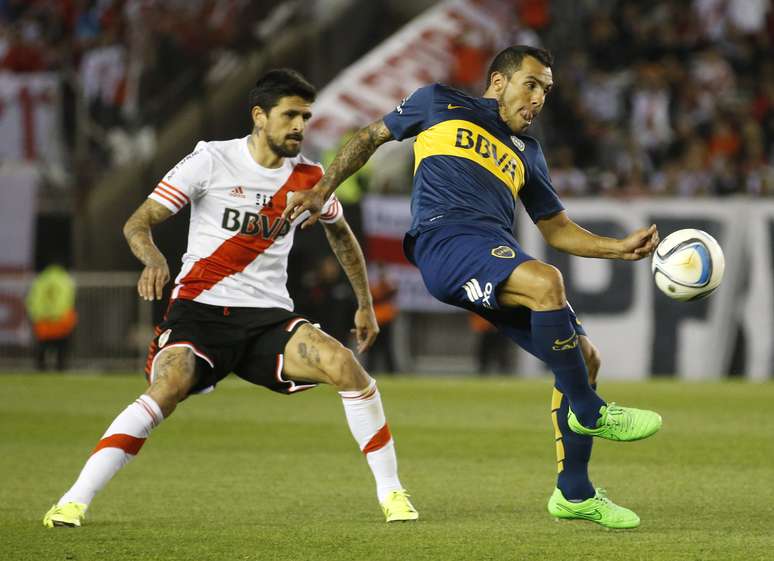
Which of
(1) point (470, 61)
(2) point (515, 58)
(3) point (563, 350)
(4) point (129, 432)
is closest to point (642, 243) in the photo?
(3) point (563, 350)

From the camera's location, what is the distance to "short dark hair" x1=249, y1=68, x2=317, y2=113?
7105 millimetres

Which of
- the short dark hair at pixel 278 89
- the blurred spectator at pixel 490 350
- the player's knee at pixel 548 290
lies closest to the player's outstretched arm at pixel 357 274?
the short dark hair at pixel 278 89

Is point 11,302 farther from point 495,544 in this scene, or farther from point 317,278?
point 495,544

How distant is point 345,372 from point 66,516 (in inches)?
57.4

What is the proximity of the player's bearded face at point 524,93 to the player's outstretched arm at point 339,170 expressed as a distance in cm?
58

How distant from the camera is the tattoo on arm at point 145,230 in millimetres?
6539

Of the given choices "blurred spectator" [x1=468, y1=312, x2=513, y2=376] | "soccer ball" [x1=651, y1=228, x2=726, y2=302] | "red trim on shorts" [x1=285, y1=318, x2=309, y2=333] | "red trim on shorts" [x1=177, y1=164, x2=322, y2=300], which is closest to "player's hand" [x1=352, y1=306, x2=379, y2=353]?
"red trim on shorts" [x1=285, y1=318, x2=309, y2=333]

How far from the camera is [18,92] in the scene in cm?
2234

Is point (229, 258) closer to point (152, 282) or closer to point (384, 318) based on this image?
point (152, 282)

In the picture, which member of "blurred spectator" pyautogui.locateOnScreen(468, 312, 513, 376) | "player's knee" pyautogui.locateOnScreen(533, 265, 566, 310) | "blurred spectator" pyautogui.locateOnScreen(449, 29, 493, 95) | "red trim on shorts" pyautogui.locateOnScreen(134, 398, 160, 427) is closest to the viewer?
"player's knee" pyautogui.locateOnScreen(533, 265, 566, 310)

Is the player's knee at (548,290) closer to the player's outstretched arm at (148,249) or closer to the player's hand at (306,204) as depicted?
the player's hand at (306,204)

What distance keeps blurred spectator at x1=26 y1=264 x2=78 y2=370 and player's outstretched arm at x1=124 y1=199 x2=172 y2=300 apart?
48.8ft

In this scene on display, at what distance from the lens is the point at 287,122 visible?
23.4ft

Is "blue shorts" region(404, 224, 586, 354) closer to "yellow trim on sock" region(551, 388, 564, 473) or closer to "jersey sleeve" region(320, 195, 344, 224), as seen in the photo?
"yellow trim on sock" region(551, 388, 564, 473)
